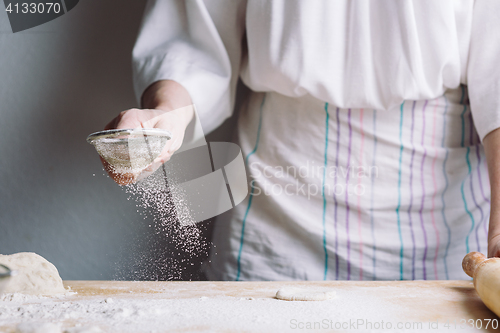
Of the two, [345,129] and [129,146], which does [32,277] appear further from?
[345,129]

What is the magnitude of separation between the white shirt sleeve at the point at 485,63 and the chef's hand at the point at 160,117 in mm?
442

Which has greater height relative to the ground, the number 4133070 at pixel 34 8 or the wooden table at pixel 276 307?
the number 4133070 at pixel 34 8

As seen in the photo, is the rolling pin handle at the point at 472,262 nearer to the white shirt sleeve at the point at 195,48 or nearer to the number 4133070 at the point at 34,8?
the white shirt sleeve at the point at 195,48

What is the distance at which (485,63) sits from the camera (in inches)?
21.8

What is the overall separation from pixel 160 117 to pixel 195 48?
22 centimetres

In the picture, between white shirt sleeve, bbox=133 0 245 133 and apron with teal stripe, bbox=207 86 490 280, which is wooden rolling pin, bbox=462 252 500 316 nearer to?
apron with teal stripe, bbox=207 86 490 280

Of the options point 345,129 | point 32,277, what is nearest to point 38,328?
point 32,277

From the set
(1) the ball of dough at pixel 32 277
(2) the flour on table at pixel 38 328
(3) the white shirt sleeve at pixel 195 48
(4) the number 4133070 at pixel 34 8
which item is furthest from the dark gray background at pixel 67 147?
(2) the flour on table at pixel 38 328

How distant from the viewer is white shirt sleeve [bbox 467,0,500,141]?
0.54m

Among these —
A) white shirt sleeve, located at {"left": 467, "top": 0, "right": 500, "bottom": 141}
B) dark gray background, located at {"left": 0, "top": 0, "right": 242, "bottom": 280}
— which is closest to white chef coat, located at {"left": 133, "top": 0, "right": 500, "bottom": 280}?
white shirt sleeve, located at {"left": 467, "top": 0, "right": 500, "bottom": 141}

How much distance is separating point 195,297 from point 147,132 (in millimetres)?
187

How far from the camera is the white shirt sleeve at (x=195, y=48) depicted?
0.61 metres

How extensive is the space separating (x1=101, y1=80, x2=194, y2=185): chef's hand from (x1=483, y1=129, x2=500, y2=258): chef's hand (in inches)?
16.8

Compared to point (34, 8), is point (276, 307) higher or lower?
lower
